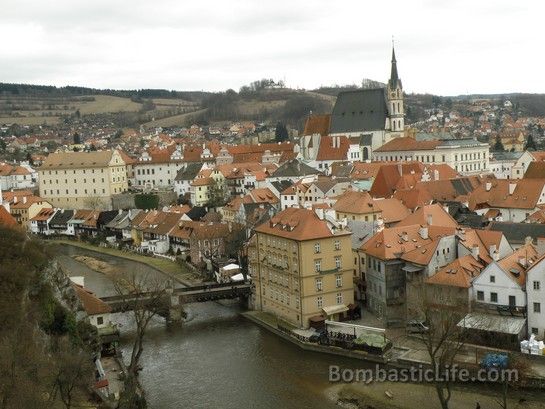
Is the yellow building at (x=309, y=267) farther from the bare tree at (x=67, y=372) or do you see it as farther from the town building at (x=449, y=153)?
the town building at (x=449, y=153)

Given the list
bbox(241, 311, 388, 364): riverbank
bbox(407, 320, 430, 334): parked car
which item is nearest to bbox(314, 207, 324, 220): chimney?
bbox(241, 311, 388, 364): riverbank

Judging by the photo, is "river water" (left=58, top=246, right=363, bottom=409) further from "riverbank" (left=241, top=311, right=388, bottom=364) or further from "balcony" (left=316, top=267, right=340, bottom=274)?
"balcony" (left=316, top=267, right=340, bottom=274)

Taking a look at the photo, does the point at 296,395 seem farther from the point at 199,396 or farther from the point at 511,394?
the point at 511,394

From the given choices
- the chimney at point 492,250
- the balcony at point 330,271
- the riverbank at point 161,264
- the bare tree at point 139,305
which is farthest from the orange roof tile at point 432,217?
the riverbank at point 161,264

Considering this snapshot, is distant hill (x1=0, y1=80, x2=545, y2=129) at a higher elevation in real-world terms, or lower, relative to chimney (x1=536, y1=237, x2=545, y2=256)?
higher

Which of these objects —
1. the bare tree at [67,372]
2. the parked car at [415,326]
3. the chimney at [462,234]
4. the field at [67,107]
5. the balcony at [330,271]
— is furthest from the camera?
the field at [67,107]

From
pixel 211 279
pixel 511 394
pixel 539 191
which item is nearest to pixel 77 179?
pixel 211 279
